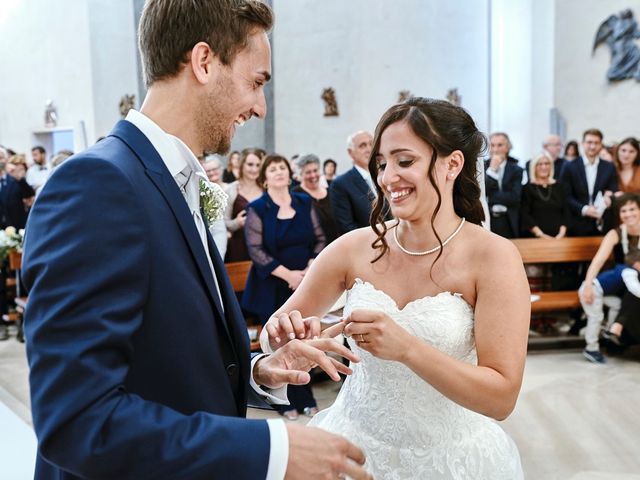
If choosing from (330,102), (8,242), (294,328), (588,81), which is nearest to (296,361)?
(294,328)

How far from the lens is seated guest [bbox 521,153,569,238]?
6953mm

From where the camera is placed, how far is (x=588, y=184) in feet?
24.0

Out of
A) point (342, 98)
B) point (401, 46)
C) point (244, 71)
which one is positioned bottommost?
point (244, 71)

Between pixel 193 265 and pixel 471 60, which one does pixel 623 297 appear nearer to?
pixel 193 265

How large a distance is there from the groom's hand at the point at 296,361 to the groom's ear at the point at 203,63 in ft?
1.95

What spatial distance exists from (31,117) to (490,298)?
17.6 meters

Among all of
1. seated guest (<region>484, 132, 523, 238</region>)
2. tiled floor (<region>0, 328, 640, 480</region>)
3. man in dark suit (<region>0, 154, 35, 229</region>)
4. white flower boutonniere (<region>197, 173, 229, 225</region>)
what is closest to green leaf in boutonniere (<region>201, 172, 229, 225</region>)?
white flower boutonniere (<region>197, 173, 229, 225</region>)

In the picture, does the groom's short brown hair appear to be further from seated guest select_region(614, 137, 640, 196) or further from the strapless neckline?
seated guest select_region(614, 137, 640, 196)

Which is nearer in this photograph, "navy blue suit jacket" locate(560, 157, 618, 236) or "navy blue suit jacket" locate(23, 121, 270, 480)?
"navy blue suit jacket" locate(23, 121, 270, 480)

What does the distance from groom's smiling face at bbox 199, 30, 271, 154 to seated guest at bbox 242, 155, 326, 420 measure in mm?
3362

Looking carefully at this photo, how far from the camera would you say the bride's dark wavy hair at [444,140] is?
2.10 metres

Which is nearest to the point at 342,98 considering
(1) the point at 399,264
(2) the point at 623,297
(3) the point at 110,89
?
(3) the point at 110,89

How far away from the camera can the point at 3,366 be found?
6.27m

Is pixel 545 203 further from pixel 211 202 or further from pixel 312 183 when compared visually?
pixel 211 202
